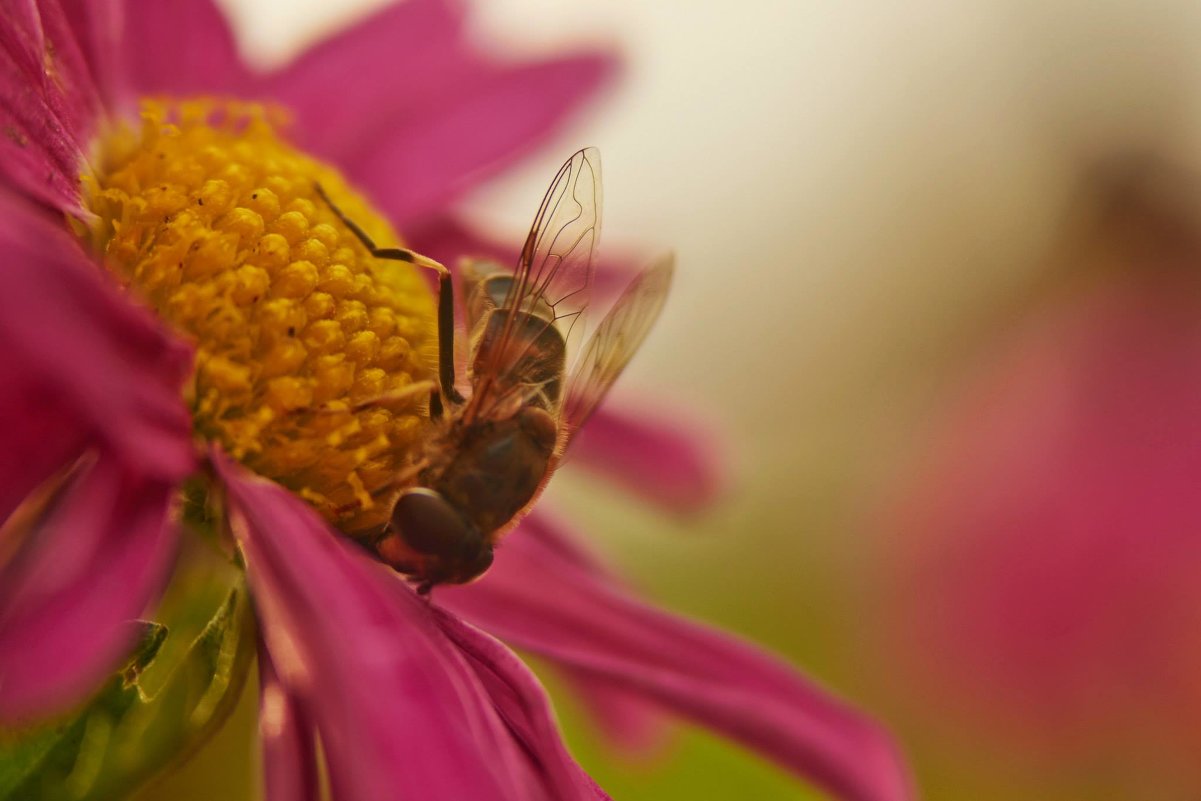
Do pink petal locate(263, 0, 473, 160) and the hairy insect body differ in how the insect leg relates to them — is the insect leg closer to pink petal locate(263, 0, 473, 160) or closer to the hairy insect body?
the hairy insect body

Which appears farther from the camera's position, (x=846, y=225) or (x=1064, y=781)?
(x=846, y=225)

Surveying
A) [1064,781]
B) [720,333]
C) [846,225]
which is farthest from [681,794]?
[846,225]

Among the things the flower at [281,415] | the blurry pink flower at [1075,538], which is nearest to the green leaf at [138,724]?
the flower at [281,415]

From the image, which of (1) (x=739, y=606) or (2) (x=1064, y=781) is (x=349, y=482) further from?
(1) (x=739, y=606)

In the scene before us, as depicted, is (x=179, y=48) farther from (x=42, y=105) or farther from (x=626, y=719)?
(x=626, y=719)

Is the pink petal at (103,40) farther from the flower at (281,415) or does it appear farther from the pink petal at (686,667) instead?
the pink petal at (686,667)

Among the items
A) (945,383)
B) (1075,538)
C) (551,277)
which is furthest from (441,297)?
(945,383)
